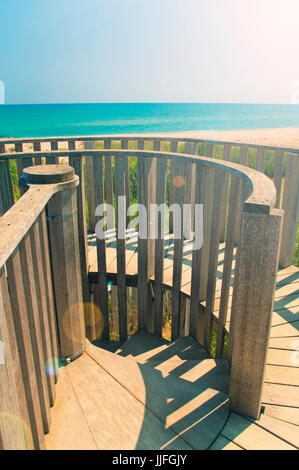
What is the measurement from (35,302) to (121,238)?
6.05 ft

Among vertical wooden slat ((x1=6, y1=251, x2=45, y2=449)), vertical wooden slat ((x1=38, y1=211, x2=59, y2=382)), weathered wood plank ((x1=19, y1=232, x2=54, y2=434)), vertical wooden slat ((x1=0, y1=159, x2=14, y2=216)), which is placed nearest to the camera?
vertical wooden slat ((x1=6, y1=251, x2=45, y2=449))

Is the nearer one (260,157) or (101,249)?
(101,249)

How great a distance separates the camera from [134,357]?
3.31 meters

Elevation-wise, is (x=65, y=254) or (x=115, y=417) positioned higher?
(x=65, y=254)

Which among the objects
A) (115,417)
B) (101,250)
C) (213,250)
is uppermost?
(213,250)

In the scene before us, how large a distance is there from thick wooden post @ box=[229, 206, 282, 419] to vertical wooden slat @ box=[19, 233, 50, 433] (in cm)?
100

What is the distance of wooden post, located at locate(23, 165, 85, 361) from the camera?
2.18m

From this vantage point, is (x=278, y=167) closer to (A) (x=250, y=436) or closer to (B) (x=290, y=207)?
(B) (x=290, y=207)

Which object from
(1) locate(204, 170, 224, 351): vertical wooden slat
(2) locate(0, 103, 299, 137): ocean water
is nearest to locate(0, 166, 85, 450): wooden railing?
(1) locate(204, 170, 224, 351): vertical wooden slat

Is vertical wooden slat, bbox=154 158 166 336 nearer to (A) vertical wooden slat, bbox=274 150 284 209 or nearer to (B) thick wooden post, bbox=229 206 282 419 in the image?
(A) vertical wooden slat, bbox=274 150 284 209

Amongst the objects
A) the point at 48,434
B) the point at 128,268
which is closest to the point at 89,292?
the point at 128,268

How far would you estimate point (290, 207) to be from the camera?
3873 millimetres

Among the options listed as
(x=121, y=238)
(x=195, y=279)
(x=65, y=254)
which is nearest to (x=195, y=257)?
(x=195, y=279)

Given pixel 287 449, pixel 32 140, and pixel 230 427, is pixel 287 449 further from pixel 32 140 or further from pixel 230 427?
pixel 32 140
